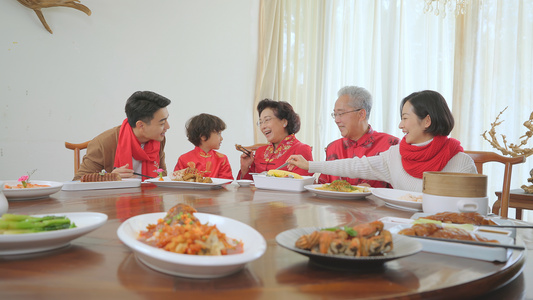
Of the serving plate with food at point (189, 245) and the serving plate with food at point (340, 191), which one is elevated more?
the serving plate with food at point (189, 245)

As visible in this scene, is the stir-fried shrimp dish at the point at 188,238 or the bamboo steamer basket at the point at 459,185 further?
the bamboo steamer basket at the point at 459,185

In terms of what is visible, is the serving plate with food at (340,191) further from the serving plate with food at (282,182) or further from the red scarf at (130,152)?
the red scarf at (130,152)

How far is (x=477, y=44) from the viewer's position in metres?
3.38

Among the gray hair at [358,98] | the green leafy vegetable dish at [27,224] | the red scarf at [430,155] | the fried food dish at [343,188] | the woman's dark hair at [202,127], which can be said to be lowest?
the fried food dish at [343,188]

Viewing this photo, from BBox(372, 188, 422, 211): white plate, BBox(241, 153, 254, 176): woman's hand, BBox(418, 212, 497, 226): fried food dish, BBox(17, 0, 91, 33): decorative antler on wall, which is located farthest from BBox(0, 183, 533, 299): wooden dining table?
BBox(17, 0, 91, 33): decorative antler on wall

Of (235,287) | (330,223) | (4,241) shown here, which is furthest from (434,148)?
(4,241)

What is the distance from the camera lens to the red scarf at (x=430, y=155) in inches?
73.9

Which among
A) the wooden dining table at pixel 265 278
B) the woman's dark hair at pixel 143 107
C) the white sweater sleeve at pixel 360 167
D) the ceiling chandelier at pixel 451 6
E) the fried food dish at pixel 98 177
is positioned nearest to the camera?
the wooden dining table at pixel 265 278

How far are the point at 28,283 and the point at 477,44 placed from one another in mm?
3788

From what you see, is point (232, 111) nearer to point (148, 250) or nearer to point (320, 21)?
point (320, 21)

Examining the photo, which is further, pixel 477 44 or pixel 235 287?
pixel 477 44

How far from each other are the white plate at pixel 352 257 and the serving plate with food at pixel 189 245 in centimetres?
6

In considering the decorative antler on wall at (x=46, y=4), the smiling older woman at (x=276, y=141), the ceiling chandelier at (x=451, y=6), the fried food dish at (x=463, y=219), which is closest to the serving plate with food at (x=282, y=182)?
the fried food dish at (x=463, y=219)

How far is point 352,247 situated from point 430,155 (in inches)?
56.3
